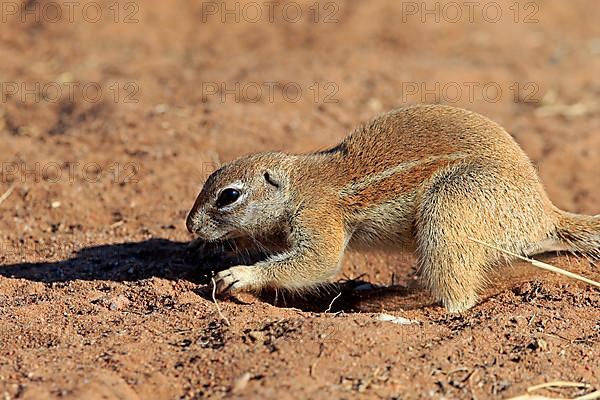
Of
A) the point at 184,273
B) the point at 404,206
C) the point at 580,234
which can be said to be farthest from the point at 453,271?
the point at 184,273

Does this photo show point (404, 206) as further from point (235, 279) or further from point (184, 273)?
point (184, 273)

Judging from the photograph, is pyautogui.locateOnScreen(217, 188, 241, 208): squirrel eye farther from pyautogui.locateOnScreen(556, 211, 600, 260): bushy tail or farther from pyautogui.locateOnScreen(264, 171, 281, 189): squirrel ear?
pyautogui.locateOnScreen(556, 211, 600, 260): bushy tail

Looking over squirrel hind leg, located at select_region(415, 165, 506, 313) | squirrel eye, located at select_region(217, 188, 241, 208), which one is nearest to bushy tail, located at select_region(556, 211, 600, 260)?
squirrel hind leg, located at select_region(415, 165, 506, 313)

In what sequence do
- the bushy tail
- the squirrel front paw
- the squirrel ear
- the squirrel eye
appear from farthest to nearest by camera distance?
the squirrel ear → the squirrel eye → the bushy tail → the squirrel front paw

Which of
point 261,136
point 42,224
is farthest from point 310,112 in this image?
point 42,224

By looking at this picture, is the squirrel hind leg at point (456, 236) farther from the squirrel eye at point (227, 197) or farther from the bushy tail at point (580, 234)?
the squirrel eye at point (227, 197)

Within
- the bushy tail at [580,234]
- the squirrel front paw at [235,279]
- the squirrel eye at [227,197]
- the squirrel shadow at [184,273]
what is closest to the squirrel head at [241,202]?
the squirrel eye at [227,197]

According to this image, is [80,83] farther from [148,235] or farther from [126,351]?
[126,351]
